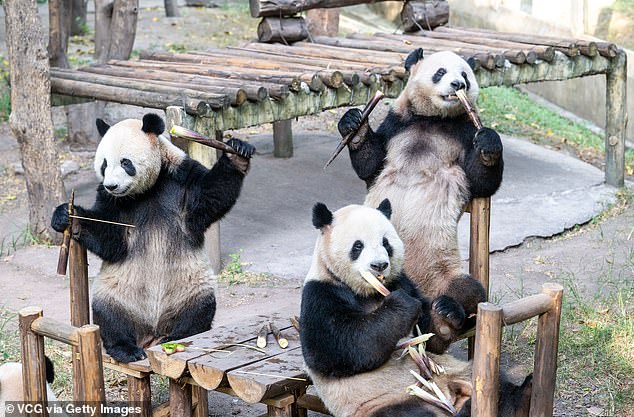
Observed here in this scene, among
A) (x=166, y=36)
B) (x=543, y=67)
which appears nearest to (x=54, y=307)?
(x=543, y=67)

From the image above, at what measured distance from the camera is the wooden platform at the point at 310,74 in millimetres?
7035

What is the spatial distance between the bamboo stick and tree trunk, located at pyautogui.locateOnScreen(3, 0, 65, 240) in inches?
209

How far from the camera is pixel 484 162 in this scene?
5.01 meters

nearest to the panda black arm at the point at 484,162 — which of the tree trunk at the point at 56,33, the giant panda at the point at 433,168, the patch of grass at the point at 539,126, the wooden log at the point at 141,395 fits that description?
the giant panda at the point at 433,168

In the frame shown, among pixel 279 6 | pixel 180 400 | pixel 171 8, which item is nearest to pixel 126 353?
pixel 180 400

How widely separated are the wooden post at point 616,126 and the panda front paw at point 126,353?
6.41 meters

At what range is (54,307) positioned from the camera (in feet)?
22.4

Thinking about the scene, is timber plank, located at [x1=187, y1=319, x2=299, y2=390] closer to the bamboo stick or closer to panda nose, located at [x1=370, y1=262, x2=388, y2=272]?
panda nose, located at [x1=370, y1=262, x2=388, y2=272]

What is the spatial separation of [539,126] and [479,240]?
7.62 metres

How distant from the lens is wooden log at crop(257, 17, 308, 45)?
930 centimetres

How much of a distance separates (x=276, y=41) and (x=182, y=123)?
3006 millimetres

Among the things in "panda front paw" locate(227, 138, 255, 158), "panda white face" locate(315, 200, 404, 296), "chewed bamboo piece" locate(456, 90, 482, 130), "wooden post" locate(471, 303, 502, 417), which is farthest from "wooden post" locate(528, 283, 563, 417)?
"panda front paw" locate(227, 138, 255, 158)

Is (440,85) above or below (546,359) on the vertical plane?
above

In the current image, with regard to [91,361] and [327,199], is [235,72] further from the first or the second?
[91,361]
